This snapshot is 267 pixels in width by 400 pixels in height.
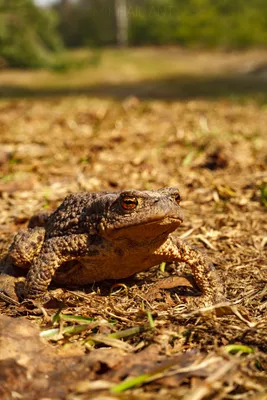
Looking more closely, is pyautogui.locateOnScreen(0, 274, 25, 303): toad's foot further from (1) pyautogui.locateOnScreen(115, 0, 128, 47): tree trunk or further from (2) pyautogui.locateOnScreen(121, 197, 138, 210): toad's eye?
(1) pyautogui.locateOnScreen(115, 0, 128, 47): tree trunk

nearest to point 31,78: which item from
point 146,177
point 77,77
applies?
point 77,77

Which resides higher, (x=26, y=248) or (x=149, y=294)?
(x=26, y=248)

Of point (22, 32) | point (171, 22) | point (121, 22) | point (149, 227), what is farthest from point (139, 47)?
point (149, 227)

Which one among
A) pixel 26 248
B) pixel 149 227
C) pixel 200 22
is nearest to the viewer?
pixel 149 227

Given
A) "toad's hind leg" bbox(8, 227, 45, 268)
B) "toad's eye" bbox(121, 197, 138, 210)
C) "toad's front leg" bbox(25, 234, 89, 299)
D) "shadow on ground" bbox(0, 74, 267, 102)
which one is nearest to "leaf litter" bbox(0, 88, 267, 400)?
"toad's front leg" bbox(25, 234, 89, 299)

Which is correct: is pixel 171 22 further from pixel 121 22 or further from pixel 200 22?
pixel 121 22

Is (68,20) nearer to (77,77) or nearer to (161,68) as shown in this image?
(161,68)

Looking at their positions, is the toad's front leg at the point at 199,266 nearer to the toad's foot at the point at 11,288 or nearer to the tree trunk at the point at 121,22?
the toad's foot at the point at 11,288
